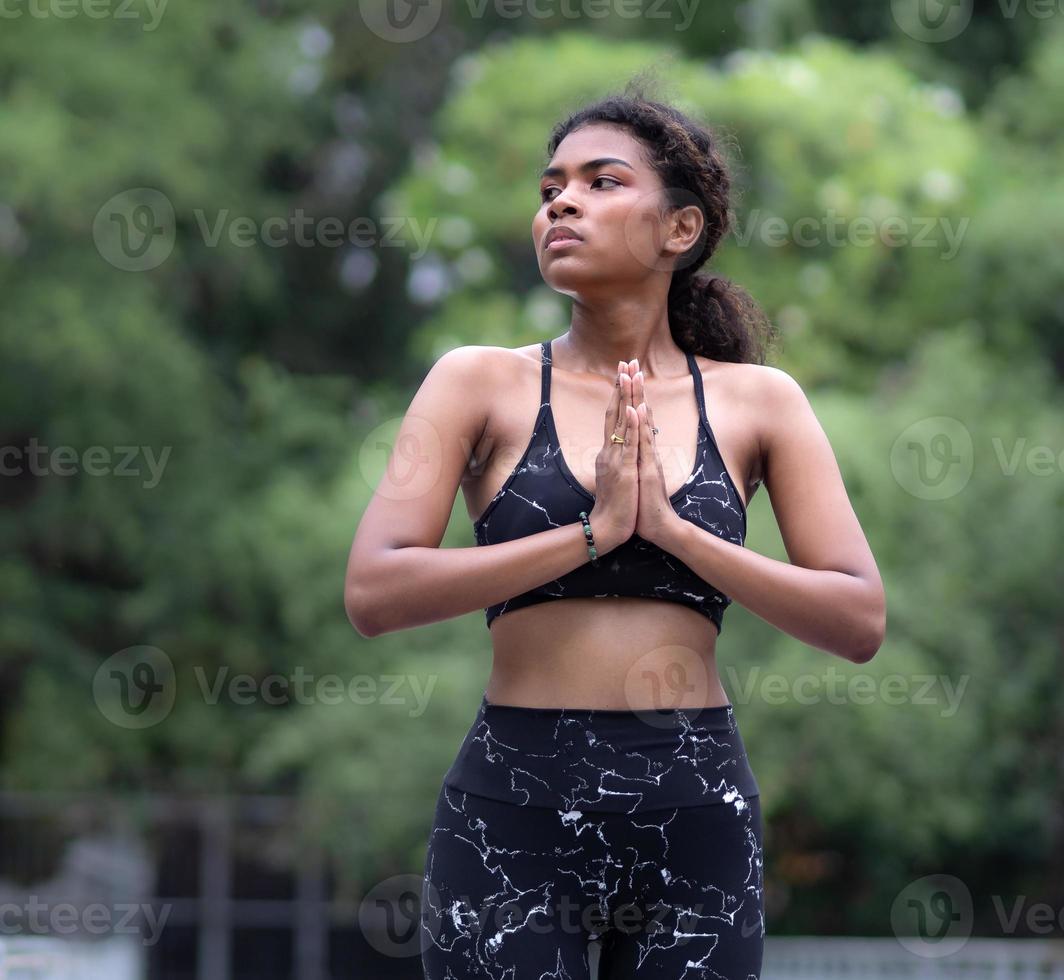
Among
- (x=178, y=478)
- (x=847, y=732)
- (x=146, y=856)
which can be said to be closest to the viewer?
(x=847, y=732)

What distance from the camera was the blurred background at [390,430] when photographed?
9.63m

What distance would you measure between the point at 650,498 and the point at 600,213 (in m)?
0.46

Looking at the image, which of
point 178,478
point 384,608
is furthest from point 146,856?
point 384,608

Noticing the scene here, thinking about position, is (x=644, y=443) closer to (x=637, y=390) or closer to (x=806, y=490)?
(x=637, y=390)

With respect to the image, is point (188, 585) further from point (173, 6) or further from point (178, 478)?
point (173, 6)

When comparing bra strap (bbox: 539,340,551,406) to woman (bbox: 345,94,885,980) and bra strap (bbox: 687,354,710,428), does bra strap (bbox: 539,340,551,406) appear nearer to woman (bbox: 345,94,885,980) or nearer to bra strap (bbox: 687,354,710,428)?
woman (bbox: 345,94,885,980)

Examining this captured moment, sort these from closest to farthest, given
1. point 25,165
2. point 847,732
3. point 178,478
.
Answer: point 847,732 < point 25,165 < point 178,478

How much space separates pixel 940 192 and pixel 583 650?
9.69 m

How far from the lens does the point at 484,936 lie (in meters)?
2.11

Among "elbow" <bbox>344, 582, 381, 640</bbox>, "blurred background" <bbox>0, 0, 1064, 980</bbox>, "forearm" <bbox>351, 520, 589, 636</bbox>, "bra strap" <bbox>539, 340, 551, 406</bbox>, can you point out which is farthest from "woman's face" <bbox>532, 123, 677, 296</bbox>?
"blurred background" <bbox>0, 0, 1064, 980</bbox>

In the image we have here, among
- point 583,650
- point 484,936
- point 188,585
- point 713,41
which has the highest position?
point 713,41

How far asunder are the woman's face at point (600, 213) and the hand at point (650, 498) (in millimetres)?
289

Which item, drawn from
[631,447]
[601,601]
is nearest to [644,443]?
[631,447]

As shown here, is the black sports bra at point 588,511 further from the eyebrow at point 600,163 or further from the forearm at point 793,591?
the eyebrow at point 600,163
